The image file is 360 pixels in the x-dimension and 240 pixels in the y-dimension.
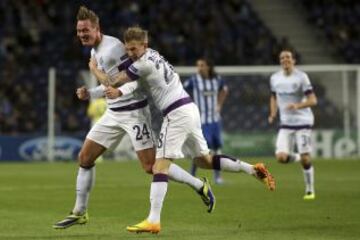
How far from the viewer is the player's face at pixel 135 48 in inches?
414

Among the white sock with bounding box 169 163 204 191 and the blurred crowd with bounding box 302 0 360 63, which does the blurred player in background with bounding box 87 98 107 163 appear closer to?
the blurred crowd with bounding box 302 0 360 63

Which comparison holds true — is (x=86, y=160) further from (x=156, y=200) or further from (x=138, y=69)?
(x=138, y=69)

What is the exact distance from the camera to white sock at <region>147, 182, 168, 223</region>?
1044 cm

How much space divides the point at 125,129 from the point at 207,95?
8872 mm

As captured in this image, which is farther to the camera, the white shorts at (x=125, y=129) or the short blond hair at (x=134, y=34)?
the white shorts at (x=125, y=129)

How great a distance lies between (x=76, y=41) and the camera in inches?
1225

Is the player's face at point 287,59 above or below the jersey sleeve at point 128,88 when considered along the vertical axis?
above

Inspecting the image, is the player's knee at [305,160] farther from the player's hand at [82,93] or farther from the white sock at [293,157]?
the player's hand at [82,93]

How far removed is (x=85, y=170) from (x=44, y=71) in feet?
59.8

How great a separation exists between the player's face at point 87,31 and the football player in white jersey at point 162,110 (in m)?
0.48

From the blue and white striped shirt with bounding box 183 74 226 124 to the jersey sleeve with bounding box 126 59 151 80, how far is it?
9.38 m

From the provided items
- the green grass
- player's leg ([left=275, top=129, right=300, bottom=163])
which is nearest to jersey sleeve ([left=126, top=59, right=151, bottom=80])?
the green grass

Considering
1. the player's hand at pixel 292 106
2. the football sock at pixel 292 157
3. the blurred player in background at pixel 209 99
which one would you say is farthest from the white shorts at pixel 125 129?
the blurred player in background at pixel 209 99

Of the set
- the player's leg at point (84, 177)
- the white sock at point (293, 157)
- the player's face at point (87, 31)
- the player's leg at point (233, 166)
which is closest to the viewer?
the player's face at point (87, 31)
